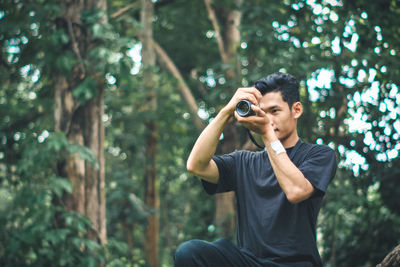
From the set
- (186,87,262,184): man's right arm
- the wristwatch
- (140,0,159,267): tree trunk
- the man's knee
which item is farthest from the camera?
(140,0,159,267): tree trunk

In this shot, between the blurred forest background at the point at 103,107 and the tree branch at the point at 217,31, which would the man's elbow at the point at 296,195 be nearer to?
the blurred forest background at the point at 103,107

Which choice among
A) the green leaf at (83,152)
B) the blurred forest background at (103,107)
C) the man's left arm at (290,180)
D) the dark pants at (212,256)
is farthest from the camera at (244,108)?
the green leaf at (83,152)

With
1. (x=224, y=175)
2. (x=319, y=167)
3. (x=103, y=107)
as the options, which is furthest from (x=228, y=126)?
(x=319, y=167)

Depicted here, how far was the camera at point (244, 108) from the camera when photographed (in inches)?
91.6

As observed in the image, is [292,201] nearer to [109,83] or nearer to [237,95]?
[237,95]

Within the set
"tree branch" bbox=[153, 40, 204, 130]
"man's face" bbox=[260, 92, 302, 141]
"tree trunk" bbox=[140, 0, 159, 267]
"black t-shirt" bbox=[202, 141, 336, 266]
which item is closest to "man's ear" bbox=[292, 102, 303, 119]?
"man's face" bbox=[260, 92, 302, 141]

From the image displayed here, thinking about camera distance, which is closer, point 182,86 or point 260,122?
point 260,122

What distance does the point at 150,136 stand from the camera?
9539 millimetres

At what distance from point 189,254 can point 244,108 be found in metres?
0.74

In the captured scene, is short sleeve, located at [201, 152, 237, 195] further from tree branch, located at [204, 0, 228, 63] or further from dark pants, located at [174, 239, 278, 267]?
tree branch, located at [204, 0, 228, 63]

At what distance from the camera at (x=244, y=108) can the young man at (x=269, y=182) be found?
2 centimetres

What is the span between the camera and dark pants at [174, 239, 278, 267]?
214 cm

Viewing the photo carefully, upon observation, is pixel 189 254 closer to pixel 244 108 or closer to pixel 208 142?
pixel 208 142

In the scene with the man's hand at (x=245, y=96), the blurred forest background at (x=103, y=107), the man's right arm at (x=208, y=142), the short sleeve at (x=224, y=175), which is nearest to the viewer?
the man's hand at (x=245, y=96)
